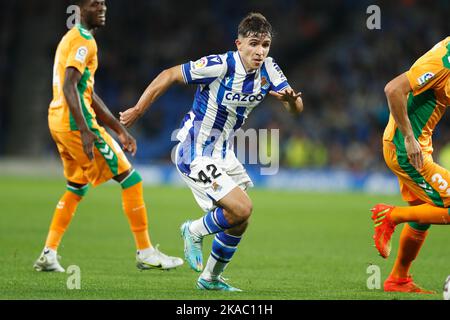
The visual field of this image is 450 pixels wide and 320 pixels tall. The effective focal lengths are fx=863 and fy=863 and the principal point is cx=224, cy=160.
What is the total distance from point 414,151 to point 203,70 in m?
1.80

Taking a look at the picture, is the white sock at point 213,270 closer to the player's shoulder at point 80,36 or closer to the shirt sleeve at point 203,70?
the shirt sleeve at point 203,70

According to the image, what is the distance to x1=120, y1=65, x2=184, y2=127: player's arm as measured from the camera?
6793 millimetres

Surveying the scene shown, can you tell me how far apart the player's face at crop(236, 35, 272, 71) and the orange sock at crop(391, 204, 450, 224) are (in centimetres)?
169

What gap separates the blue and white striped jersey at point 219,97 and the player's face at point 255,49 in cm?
9

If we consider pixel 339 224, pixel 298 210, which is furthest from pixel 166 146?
pixel 339 224

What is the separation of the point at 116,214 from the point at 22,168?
1191 centimetres

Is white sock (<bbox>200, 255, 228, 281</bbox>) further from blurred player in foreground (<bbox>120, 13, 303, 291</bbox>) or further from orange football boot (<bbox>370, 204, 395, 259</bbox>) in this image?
orange football boot (<bbox>370, 204, 395, 259</bbox>)

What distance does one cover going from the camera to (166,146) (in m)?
26.9

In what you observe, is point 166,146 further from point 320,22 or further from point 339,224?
point 339,224

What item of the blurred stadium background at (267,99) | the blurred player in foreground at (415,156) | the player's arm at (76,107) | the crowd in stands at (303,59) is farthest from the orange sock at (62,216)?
the crowd in stands at (303,59)

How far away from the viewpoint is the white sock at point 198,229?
6.98m

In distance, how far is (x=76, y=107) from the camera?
7.41 metres

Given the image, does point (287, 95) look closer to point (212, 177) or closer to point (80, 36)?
point (212, 177)

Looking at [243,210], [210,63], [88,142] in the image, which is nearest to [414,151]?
[243,210]
